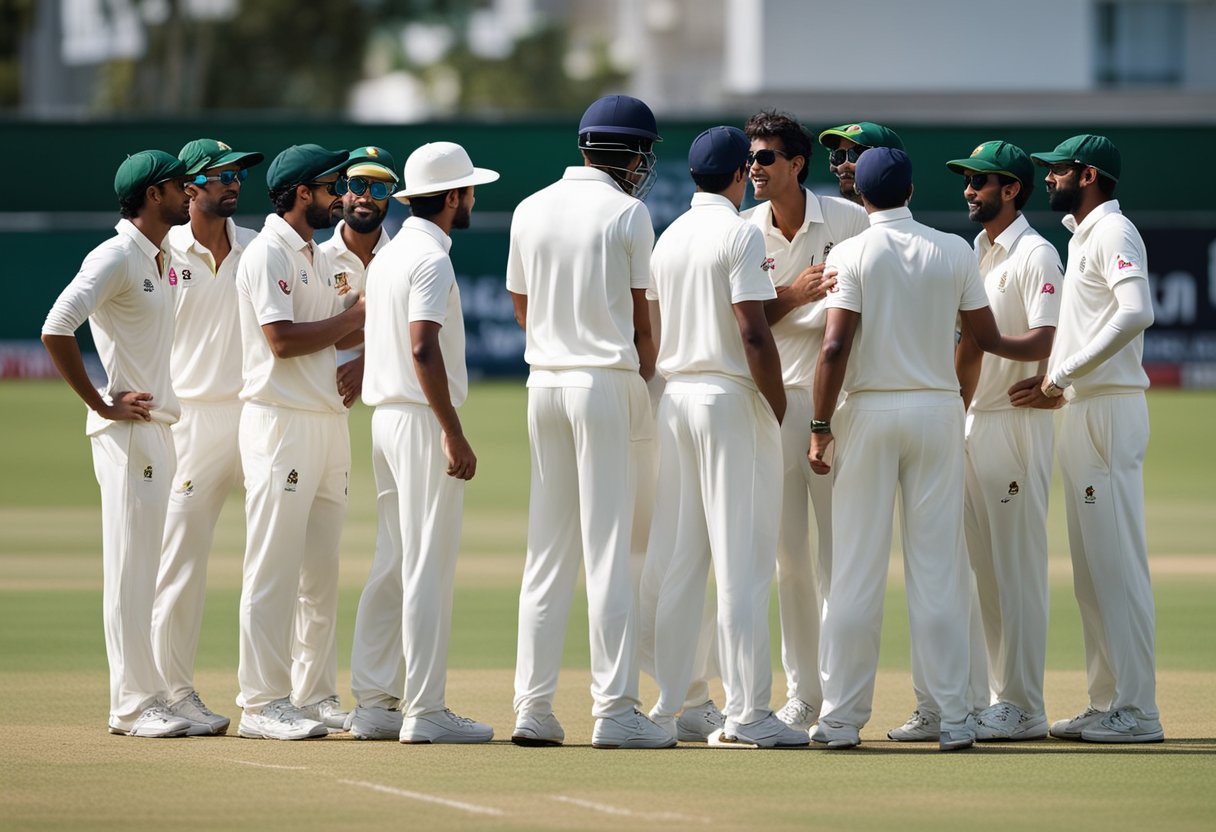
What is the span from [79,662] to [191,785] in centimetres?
357

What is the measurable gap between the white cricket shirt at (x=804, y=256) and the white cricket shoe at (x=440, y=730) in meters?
1.94

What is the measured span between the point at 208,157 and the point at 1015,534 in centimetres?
388

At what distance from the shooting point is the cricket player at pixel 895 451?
8.02m

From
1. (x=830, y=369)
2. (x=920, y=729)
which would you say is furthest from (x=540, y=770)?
(x=830, y=369)

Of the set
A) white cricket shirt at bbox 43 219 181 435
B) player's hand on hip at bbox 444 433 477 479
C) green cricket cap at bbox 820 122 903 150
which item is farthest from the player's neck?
white cricket shirt at bbox 43 219 181 435

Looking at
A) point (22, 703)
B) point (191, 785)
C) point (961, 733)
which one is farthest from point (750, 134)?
point (22, 703)

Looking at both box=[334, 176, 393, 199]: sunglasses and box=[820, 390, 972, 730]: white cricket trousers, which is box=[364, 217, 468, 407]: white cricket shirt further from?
box=[820, 390, 972, 730]: white cricket trousers

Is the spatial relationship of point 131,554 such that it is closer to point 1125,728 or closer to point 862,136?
point 862,136

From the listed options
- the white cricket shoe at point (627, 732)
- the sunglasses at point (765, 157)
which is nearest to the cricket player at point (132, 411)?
the white cricket shoe at point (627, 732)

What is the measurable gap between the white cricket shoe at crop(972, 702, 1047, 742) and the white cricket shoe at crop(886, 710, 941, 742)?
0.59 ft

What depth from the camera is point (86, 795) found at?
23.4ft

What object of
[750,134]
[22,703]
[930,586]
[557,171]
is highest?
[557,171]

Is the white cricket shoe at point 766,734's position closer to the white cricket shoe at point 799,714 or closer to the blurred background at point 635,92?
the white cricket shoe at point 799,714

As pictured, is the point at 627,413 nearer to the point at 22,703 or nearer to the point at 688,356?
the point at 688,356
